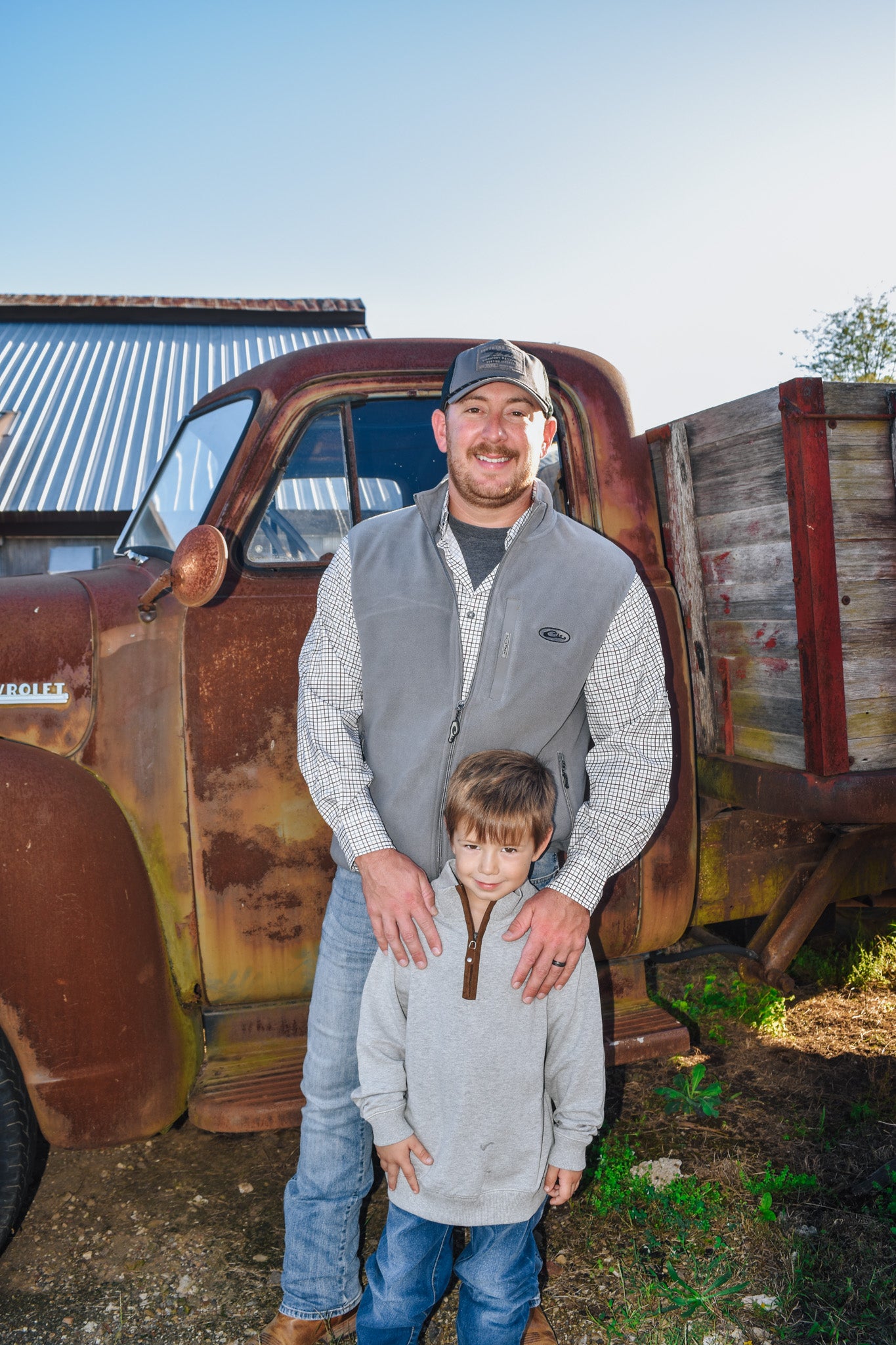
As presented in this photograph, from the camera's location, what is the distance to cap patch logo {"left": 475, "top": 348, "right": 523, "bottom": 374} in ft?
6.50

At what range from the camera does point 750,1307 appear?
2.07 m

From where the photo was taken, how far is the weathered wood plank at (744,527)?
2182 mm

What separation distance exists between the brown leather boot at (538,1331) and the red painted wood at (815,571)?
4.42 ft

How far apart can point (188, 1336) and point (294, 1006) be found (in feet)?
2.33

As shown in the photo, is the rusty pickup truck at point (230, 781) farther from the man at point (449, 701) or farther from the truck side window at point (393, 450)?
the man at point (449, 701)

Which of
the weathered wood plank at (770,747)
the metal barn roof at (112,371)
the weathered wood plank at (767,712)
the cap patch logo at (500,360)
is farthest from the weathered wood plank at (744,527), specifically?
the metal barn roof at (112,371)

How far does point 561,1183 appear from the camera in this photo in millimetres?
1735

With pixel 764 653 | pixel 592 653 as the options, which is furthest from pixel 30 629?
pixel 764 653

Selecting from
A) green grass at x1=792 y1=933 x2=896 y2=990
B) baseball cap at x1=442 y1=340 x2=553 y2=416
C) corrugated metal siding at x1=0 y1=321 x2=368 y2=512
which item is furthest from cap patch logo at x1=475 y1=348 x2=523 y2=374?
corrugated metal siding at x1=0 y1=321 x2=368 y2=512

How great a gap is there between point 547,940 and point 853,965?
2.59m

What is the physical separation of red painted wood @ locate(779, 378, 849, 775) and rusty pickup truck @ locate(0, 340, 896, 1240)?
4.9 inches

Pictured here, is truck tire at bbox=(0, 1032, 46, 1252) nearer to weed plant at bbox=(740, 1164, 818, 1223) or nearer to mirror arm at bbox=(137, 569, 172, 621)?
mirror arm at bbox=(137, 569, 172, 621)

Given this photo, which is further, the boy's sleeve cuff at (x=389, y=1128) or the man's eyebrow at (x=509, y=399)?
the man's eyebrow at (x=509, y=399)

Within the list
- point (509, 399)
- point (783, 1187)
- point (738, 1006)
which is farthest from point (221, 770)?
point (738, 1006)
